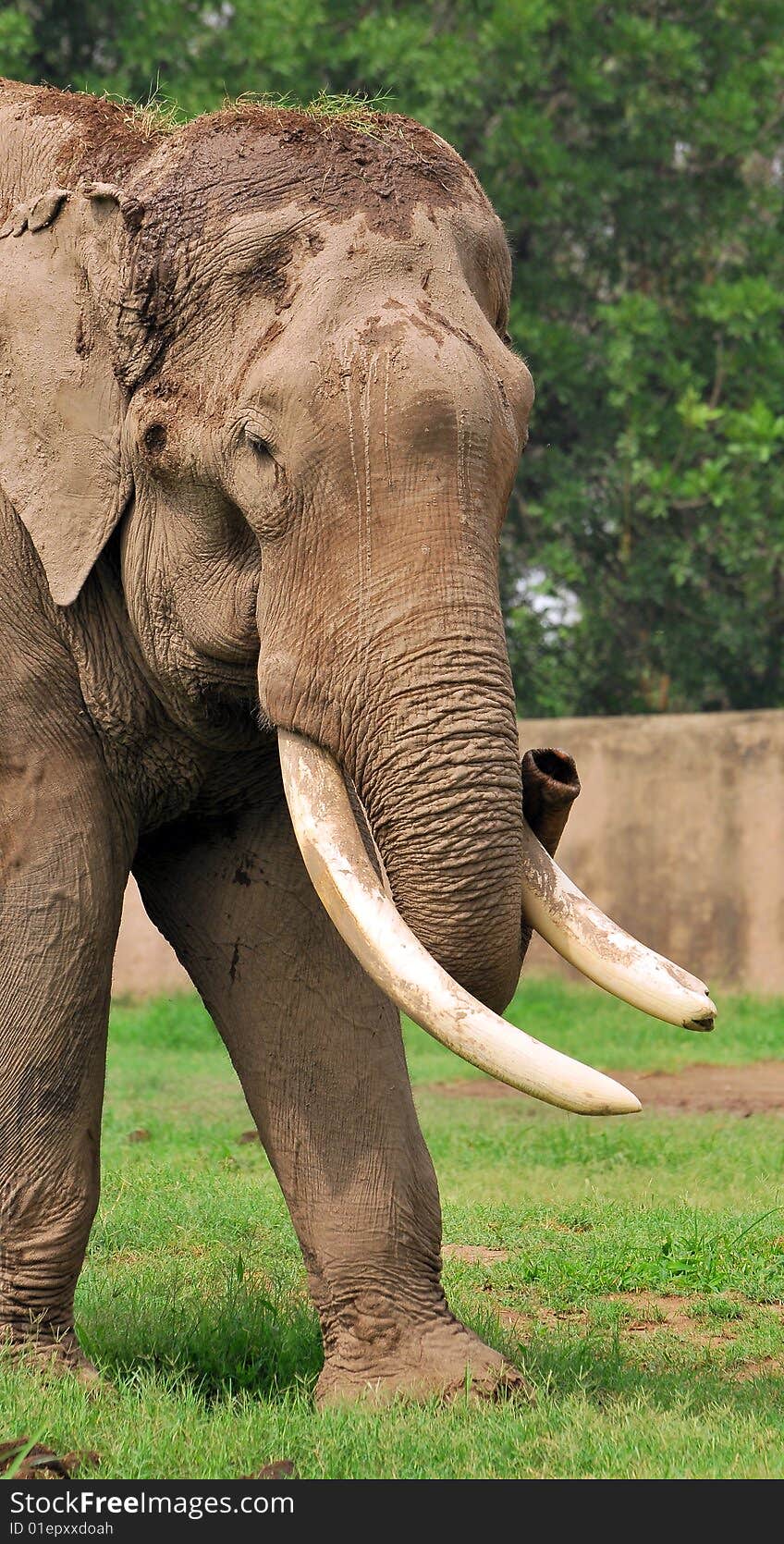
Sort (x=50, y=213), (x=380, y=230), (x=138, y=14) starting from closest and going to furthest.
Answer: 1. (x=380, y=230)
2. (x=50, y=213)
3. (x=138, y=14)

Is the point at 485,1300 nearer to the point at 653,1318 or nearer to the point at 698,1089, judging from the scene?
the point at 653,1318

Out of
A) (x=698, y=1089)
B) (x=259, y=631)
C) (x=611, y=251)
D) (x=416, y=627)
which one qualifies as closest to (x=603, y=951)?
(x=416, y=627)

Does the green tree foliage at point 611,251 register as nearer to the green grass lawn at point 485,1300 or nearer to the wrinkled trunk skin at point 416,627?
the green grass lawn at point 485,1300

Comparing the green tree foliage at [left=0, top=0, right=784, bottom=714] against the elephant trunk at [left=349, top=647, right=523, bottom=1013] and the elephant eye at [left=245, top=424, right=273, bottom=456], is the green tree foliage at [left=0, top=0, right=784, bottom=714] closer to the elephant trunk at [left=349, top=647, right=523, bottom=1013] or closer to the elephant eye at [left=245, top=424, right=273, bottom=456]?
the elephant eye at [left=245, top=424, right=273, bottom=456]

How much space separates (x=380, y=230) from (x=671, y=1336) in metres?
2.90

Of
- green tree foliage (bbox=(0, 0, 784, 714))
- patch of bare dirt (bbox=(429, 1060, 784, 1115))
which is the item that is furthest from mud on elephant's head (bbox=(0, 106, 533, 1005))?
green tree foliage (bbox=(0, 0, 784, 714))

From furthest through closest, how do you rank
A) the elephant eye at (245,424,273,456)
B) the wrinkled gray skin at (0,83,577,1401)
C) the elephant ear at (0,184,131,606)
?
the elephant ear at (0,184,131,606), the elephant eye at (245,424,273,456), the wrinkled gray skin at (0,83,577,1401)

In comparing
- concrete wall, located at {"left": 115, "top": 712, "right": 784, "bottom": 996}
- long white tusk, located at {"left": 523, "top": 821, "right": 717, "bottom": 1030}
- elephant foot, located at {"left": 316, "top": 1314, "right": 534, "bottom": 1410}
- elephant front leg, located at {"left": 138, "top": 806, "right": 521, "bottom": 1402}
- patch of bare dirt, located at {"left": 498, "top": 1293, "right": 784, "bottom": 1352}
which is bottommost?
concrete wall, located at {"left": 115, "top": 712, "right": 784, "bottom": 996}

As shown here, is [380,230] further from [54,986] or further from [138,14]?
[138,14]

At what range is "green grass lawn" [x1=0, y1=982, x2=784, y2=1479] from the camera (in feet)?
13.0

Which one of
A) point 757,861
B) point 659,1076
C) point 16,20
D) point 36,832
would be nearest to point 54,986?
point 36,832

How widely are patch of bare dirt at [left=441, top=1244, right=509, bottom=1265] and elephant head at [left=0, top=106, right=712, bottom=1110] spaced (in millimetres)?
2465

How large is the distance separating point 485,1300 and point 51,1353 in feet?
5.08
